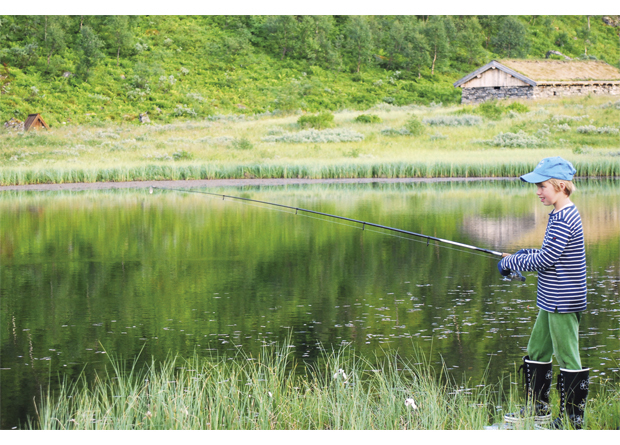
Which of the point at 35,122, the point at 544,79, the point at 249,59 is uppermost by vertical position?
the point at 249,59

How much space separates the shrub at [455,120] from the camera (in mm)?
29953

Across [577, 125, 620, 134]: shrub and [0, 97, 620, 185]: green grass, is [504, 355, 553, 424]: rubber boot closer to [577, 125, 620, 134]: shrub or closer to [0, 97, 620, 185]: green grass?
[0, 97, 620, 185]: green grass

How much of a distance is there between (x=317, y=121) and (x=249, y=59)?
8.89 meters

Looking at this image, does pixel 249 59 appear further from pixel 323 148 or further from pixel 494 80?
pixel 323 148

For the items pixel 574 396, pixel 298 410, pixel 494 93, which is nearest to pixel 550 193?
pixel 574 396

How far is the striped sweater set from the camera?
381cm

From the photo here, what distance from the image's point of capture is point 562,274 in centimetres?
387

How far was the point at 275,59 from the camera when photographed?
128ft

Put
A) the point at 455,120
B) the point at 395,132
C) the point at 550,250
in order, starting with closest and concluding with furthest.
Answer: the point at 550,250, the point at 395,132, the point at 455,120

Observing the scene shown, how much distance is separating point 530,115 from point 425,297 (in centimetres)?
2358

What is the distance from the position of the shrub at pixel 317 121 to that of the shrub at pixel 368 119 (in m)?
1.19

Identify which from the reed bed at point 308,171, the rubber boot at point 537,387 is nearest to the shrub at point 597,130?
the reed bed at point 308,171

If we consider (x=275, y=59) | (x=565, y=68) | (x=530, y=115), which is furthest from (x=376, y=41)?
(x=530, y=115)

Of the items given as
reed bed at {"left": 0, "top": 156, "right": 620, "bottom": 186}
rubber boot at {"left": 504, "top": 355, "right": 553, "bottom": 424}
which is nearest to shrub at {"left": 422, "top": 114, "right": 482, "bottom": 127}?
reed bed at {"left": 0, "top": 156, "right": 620, "bottom": 186}
